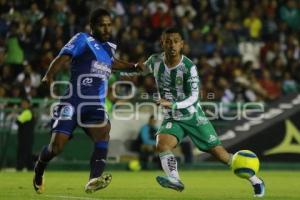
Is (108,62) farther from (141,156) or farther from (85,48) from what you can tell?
(141,156)

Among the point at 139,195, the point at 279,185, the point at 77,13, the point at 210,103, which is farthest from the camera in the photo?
the point at 77,13

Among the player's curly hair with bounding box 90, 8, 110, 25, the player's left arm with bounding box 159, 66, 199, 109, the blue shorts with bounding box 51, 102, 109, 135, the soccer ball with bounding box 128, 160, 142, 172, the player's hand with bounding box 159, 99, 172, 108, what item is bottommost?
the soccer ball with bounding box 128, 160, 142, 172

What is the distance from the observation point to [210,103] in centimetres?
2130

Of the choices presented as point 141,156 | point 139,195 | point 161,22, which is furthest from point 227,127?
point 139,195

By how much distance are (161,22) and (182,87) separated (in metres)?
13.0

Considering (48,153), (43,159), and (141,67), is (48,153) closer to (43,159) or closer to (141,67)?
(43,159)

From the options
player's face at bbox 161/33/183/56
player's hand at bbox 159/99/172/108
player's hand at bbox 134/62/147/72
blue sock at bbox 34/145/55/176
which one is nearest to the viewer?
player's hand at bbox 159/99/172/108

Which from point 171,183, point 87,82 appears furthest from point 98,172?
point 87,82

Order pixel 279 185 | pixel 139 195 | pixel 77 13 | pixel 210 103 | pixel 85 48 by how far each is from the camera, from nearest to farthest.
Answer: pixel 85 48, pixel 139 195, pixel 279 185, pixel 210 103, pixel 77 13

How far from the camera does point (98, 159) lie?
11.9m

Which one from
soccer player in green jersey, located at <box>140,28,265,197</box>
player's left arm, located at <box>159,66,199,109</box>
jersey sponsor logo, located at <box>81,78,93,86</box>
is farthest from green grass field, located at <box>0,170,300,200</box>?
jersey sponsor logo, located at <box>81,78,93,86</box>

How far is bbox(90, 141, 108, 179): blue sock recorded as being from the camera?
11.8 meters

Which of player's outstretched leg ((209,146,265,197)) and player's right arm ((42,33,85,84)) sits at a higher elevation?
player's right arm ((42,33,85,84))

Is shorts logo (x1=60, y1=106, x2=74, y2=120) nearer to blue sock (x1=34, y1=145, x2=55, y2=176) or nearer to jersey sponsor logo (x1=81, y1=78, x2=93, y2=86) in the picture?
jersey sponsor logo (x1=81, y1=78, x2=93, y2=86)
